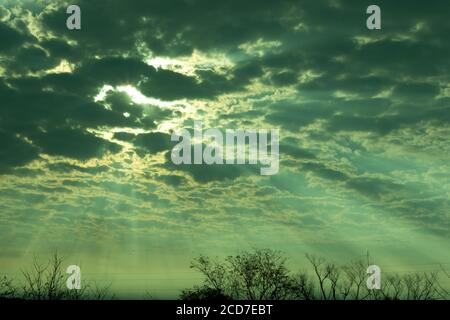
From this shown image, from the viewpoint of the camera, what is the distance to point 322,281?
2677 inches
